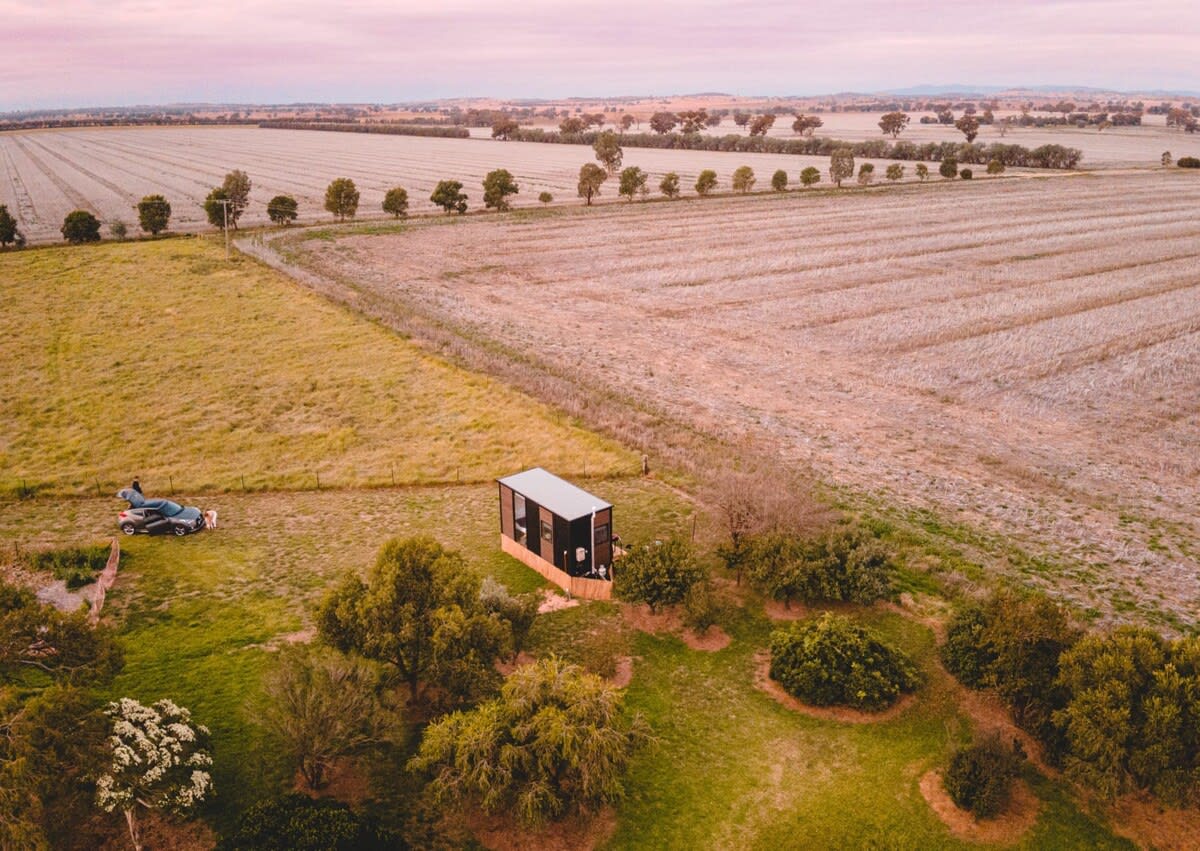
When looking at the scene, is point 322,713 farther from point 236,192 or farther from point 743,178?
point 743,178

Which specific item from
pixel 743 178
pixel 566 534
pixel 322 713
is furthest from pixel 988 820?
pixel 743 178

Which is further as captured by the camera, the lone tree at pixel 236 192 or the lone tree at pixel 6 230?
the lone tree at pixel 236 192

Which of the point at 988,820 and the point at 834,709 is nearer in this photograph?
the point at 988,820

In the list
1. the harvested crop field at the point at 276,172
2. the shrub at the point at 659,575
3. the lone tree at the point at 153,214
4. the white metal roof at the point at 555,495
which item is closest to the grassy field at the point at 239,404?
the white metal roof at the point at 555,495

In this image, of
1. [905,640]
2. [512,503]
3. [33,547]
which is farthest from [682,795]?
[33,547]

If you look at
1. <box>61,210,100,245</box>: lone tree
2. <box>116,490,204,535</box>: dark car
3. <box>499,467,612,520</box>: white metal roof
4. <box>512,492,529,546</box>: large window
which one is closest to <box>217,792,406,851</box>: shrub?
<box>499,467,612,520</box>: white metal roof

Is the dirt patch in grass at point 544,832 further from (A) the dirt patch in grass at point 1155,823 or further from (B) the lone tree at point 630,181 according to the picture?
(B) the lone tree at point 630,181

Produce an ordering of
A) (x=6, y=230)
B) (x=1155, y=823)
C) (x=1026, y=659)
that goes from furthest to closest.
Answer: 1. (x=6, y=230)
2. (x=1026, y=659)
3. (x=1155, y=823)

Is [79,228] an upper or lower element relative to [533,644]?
upper
